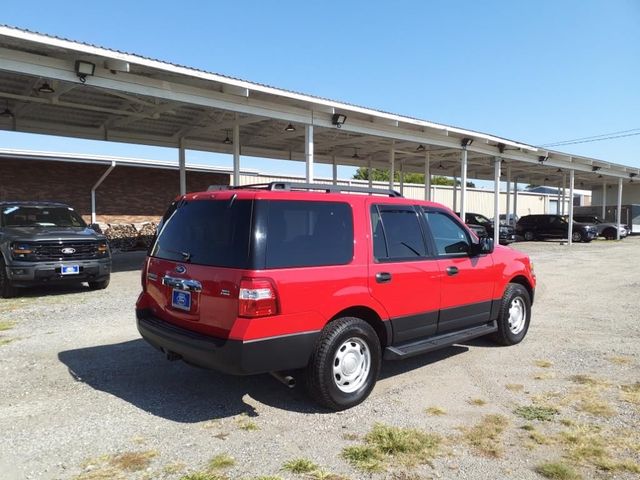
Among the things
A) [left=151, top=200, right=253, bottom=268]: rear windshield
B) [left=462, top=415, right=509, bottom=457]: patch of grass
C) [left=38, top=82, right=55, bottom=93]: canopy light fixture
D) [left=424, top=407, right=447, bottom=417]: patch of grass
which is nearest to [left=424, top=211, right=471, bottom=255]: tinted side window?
[left=424, top=407, right=447, bottom=417]: patch of grass

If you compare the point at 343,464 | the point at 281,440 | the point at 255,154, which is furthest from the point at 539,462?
the point at 255,154

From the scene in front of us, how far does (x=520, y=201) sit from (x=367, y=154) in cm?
3037

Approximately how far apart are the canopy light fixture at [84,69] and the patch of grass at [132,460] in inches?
314

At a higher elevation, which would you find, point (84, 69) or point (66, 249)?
point (84, 69)

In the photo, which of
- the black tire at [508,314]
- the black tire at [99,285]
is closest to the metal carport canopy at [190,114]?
the black tire at [99,285]

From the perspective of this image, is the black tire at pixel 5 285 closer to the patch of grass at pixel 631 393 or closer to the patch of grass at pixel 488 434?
the patch of grass at pixel 488 434

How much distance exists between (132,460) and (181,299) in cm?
131

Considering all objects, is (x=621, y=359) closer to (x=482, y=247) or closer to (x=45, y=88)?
(x=482, y=247)

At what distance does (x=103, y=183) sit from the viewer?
2114 centimetres

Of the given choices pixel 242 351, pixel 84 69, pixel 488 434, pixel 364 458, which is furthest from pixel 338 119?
pixel 364 458

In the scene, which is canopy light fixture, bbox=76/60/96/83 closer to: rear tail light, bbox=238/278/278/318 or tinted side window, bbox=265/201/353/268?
tinted side window, bbox=265/201/353/268

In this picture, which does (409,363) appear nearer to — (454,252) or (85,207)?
(454,252)

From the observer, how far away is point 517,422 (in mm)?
4012

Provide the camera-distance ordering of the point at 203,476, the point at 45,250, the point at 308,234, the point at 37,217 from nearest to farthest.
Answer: the point at 203,476 < the point at 308,234 < the point at 45,250 < the point at 37,217
